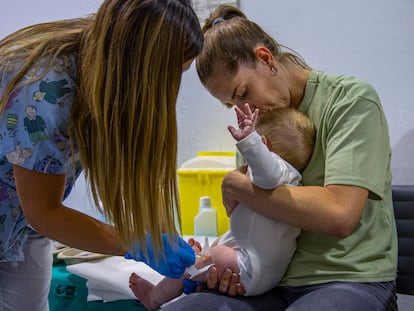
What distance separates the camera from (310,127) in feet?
3.37

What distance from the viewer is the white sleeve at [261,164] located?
2.96 ft

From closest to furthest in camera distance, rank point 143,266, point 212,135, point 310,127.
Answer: point 310,127
point 143,266
point 212,135

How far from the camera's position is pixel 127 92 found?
740 mm

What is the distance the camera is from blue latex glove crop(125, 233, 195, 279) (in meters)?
0.96

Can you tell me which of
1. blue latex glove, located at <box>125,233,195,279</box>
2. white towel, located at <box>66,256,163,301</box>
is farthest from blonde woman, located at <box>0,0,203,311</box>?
white towel, located at <box>66,256,163,301</box>

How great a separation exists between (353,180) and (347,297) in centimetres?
24

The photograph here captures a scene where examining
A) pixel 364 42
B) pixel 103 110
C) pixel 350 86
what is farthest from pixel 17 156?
pixel 364 42

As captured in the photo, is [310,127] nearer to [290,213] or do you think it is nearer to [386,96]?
[290,213]

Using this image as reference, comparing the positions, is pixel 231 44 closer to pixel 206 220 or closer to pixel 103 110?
pixel 103 110

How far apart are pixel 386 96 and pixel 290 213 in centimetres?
88

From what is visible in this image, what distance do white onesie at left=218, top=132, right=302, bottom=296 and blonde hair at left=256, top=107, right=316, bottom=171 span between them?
34mm

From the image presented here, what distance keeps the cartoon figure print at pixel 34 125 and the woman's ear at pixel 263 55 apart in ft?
1.89

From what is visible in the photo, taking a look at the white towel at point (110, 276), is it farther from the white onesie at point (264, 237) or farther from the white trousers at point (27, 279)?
the white onesie at point (264, 237)

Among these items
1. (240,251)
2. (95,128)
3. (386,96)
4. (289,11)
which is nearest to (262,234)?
(240,251)
